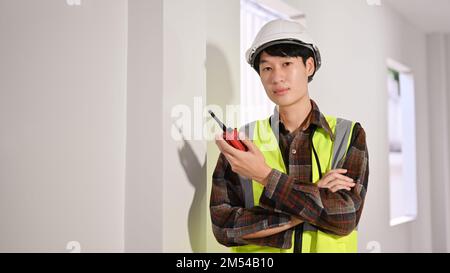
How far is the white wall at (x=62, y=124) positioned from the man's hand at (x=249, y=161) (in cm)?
26

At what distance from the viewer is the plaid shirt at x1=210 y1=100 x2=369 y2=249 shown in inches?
29.1

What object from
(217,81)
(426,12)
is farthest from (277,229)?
(426,12)

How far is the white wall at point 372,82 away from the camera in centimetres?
127

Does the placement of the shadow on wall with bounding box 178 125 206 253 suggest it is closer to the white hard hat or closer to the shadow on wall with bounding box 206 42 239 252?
the shadow on wall with bounding box 206 42 239 252

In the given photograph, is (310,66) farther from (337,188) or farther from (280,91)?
(337,188)

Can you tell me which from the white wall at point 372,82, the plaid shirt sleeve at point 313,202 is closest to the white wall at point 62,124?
the plaid shirt sleeve at point 313,202

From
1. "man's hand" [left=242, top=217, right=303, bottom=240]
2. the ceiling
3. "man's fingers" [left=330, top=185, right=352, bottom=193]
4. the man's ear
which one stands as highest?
the ceiling

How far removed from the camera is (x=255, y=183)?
2.64 ft

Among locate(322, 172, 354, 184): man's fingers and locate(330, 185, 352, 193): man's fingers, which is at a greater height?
locate(322, 172, 354, 184): man's fingers

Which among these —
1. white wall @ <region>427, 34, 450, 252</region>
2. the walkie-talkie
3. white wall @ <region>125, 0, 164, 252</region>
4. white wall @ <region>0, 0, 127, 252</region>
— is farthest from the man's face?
white wall @ <region>427, 34, 450, 252</region>

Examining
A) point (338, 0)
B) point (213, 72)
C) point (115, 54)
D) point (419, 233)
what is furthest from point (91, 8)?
point (419, 233)

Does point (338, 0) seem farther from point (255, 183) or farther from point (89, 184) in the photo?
point (89, 184)

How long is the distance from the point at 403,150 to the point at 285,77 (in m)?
2.02

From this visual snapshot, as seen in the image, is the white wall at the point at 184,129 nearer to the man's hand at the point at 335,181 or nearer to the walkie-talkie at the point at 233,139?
the walkie-talkie at the point at 233,139
